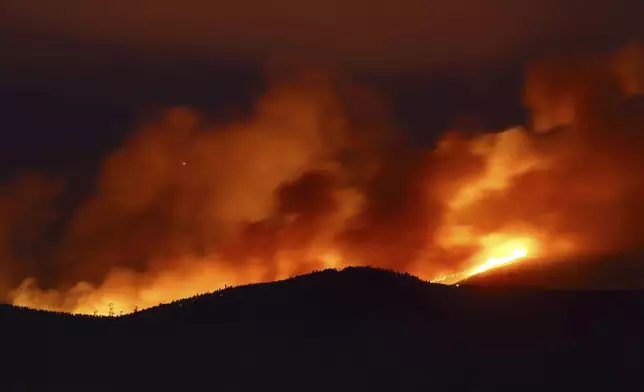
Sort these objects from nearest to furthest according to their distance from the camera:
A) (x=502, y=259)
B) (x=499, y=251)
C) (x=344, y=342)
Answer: (x=344, y=342) → (x=502, y=259) → (x=499, y=251)

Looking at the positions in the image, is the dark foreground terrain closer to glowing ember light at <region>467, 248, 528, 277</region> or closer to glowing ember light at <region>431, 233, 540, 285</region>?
glowing ember light at <region>467, 248, 528, 277</region>

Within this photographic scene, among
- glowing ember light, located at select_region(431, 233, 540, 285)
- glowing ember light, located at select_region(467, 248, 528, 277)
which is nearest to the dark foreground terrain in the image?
glowing ember light, located at select_region(467, 248, 528, 277)

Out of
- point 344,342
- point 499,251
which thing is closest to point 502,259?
point 499,251

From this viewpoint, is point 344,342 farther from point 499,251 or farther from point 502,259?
point 499,251

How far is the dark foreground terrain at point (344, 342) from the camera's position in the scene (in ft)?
43.4

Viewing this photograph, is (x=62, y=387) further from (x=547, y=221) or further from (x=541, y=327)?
(x=547, y=221)

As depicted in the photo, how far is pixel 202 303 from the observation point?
17.4m

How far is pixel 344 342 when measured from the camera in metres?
14.8

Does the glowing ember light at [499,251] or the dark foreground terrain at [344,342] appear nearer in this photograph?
the dark foreground terrain at [344,342]

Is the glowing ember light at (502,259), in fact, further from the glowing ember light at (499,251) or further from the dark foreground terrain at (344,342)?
the dark foreground terrain at (344,342)

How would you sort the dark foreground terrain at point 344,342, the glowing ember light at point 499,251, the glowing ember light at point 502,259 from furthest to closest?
the glowing ember light at point 499,251
the glowing ember light at point 502,259
the dark foreground terrain at point 344,342

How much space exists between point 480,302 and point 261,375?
5.82 m

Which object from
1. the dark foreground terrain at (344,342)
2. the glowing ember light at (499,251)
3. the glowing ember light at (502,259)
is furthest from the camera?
the glowing ember light at (499,251)

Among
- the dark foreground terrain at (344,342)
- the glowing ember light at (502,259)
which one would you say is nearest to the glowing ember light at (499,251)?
the glowing ember light at (502,259)
